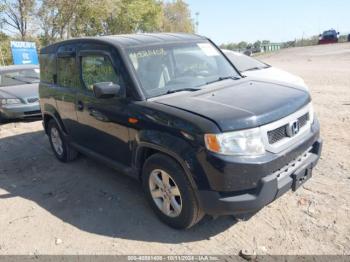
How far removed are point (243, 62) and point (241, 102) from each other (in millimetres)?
5039

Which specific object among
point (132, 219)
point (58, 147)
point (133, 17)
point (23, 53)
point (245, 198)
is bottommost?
point (132, 219)

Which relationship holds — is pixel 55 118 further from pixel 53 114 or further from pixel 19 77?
pixel 19 77

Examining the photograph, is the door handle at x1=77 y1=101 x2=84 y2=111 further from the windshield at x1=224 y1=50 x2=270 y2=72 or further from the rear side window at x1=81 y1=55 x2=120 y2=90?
the windshield at x1=224 y1=50 x2=270 y2=72

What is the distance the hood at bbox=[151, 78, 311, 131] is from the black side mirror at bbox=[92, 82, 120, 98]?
456mm

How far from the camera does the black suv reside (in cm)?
310

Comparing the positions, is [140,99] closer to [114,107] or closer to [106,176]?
[114,107]

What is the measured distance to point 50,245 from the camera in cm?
367

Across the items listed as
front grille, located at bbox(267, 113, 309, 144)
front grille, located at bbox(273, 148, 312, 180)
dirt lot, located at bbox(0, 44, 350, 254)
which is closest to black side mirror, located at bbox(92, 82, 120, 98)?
dirt lot, located at bbox(0, 44, 350, 254)

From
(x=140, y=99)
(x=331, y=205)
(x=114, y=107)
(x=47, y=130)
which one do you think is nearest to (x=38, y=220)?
(x=114, y=107)

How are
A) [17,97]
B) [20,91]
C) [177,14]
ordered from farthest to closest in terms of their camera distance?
[177,14]
[20,91]
[17,97]

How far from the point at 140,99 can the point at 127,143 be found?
0.57 meters

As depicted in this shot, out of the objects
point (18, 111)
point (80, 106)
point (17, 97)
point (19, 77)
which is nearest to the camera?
point (80, 106)

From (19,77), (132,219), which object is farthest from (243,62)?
(19,77)

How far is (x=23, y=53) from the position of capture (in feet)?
62.1
